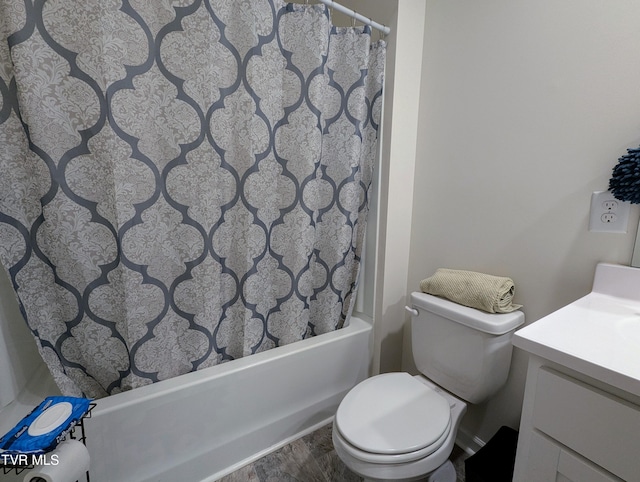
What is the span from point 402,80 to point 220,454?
184cm

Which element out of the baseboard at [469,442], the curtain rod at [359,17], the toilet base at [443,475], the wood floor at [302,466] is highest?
the curtain rod at [359,17]

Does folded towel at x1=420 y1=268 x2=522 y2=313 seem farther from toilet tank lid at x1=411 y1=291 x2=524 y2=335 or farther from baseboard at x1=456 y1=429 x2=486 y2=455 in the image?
baseboard at x1=456 y1=429 x2=486 y2=455

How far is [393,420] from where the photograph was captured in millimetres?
986

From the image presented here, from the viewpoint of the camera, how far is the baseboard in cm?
133

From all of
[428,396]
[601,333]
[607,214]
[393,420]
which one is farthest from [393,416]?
[607,214]

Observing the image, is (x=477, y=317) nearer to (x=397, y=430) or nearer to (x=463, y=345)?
(x=463, y=345)

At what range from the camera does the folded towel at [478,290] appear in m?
1.06

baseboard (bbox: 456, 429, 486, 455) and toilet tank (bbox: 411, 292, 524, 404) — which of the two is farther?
baseboard (bbox: 456, 429, 486, 455)

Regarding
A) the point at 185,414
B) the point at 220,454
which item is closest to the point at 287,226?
the point at 185,414

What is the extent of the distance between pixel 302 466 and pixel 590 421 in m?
1.16

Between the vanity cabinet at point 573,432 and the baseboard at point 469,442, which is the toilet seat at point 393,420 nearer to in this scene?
the vanity cabinet at point 573,432

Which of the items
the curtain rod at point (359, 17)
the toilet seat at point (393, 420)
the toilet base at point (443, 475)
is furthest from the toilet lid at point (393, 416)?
the curtain rod at point (359, 17)

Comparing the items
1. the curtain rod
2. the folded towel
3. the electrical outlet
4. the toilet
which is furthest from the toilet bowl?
the curtain rod

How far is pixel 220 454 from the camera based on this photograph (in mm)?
1227
